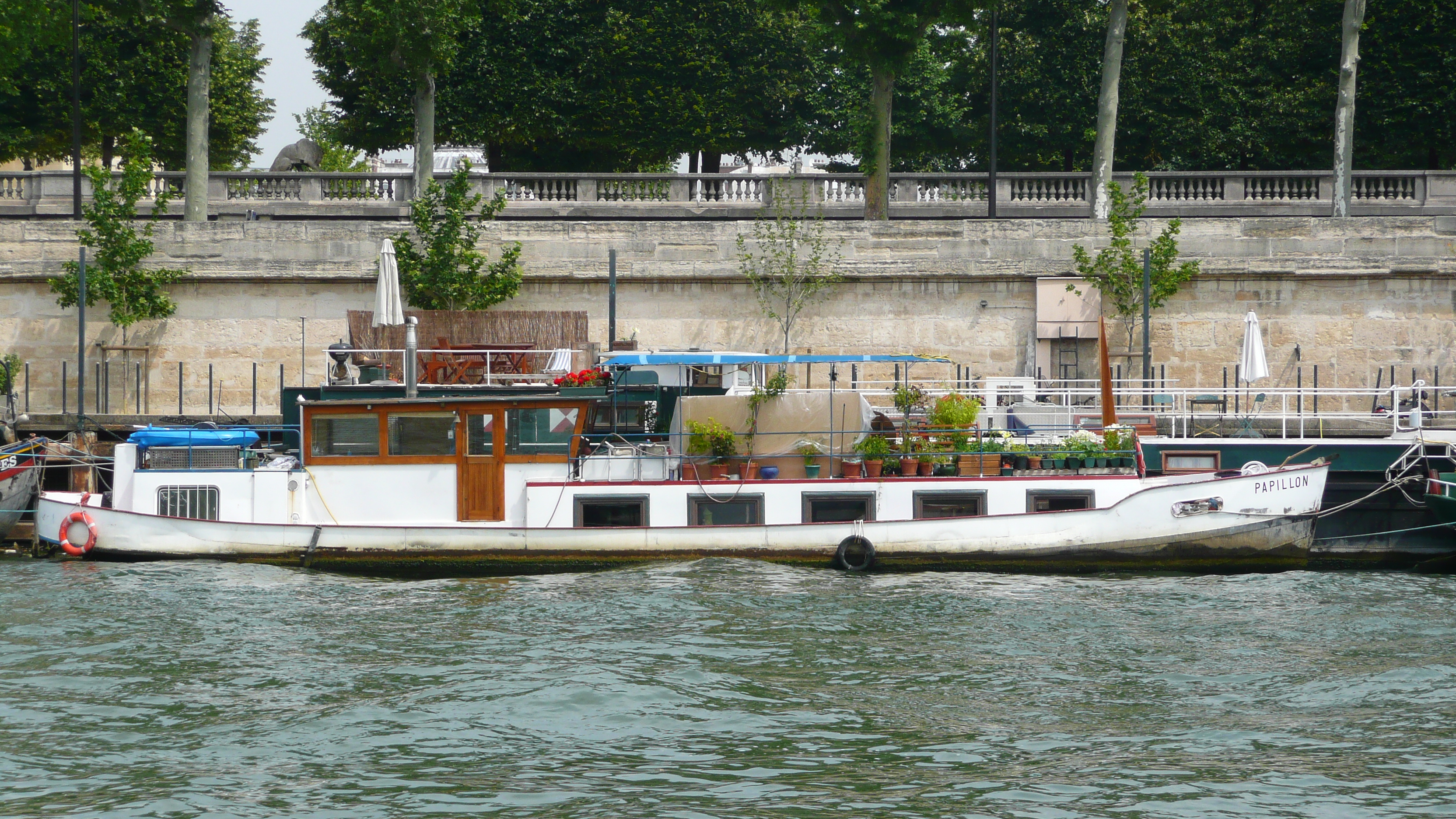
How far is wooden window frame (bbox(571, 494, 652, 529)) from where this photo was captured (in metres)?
19.0

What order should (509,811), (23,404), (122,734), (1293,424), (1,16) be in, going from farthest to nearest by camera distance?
1. (1,16)
2. (23,404)
3. (1293,424)
4. (122,734)
5. (509,811)

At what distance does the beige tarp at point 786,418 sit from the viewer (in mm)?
19547

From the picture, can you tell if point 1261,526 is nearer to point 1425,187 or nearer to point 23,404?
point 1425,187

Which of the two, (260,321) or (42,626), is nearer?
(42,626)

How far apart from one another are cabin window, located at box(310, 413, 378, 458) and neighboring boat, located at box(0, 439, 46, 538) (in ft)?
17.0

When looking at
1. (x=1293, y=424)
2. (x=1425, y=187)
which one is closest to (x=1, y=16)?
(x=1293, y=424)

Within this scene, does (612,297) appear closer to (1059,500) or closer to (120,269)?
(120,269)

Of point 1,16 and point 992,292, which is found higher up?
point 1,16

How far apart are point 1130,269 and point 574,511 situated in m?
13.2

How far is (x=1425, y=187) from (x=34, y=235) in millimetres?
28631

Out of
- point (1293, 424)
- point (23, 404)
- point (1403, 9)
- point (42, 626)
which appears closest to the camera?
point (42, 626)

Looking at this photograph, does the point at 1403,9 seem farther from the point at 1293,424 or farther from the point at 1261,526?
the point at 1261,526

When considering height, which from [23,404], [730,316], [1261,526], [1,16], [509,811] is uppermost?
[1,16]

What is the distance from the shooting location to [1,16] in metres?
31.6
